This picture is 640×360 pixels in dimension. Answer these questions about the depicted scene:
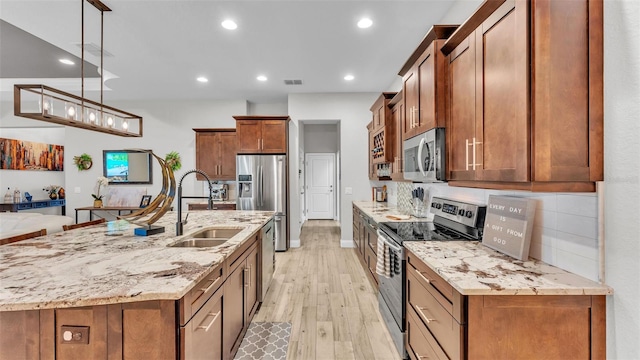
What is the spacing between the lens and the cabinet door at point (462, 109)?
5.13ft

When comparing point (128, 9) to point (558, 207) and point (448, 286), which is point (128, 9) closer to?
point (448, 286)

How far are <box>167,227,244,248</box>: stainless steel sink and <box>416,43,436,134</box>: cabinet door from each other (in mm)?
1747

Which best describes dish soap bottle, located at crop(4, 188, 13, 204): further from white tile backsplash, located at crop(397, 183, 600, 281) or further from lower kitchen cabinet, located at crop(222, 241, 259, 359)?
white tile backsplash, located at crop(397, 183, 600, 281)

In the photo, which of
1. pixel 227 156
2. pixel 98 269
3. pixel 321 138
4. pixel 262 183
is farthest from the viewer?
pixel 321 138

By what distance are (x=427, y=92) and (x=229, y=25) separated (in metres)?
2.20

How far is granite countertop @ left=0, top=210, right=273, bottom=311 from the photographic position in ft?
3.29

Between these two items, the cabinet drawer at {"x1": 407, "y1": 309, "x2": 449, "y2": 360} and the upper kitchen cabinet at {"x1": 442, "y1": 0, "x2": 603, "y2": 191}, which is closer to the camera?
the upper kitchen cabinet at {"x1": 442, "y1": 0, "x2": 603, "y2": 191}

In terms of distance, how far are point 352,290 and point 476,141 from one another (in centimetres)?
236

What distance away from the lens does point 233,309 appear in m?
1.85

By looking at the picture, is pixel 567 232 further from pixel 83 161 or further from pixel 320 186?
pixel 83 161

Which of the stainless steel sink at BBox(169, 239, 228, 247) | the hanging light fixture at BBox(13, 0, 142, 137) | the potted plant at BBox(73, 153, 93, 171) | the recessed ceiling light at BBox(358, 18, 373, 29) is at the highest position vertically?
the recessed ceiling light at BBox(358, 18, 373, 29)

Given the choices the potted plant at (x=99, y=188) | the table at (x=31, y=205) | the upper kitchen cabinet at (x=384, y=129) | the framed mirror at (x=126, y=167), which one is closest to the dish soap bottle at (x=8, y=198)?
the table at (x=31, y=205)

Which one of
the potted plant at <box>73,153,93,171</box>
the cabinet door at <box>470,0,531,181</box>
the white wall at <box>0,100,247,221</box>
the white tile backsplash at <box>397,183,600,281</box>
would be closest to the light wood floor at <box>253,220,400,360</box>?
the white tile backsplash at <box>397,183,600,281</box>

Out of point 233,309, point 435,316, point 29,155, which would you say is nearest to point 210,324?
point 233,309
